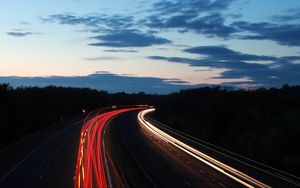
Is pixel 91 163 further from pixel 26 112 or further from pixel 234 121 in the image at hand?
pixel 26 112

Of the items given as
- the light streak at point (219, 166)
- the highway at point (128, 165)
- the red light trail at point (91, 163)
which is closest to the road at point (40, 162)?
the highway at point (128, 165)

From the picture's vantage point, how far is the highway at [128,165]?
126ft

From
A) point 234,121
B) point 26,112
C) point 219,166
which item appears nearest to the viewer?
point 219,166

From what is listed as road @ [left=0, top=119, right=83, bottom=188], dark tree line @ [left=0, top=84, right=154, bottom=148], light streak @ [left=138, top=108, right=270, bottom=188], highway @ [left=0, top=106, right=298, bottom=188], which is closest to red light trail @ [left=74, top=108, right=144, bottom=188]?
highway @ [left=0, top=106, right=298, bottom=188]

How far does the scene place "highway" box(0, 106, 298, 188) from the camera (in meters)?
38.4

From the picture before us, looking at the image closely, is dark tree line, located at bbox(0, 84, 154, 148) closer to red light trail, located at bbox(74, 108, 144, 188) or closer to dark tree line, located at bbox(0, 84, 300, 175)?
dark tree line, located at bbox(0, 84, 300, 175)

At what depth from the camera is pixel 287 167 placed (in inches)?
1807

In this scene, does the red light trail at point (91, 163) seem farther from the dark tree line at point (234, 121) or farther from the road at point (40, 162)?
the dark tree line at point (234, 121)

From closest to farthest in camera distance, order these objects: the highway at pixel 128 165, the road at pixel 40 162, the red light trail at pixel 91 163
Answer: the red light trail at pixel 91 163
the highway at pixel 128 165
the road at pixel 40 162

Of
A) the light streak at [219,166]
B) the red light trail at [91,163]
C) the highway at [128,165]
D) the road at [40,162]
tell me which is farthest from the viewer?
the road at [40,162]

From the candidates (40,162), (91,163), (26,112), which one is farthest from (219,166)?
(26,112)

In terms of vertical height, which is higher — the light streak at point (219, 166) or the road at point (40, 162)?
the light streak at point (219, 166)

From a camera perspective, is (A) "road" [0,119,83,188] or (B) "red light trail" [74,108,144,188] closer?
(B) "red light trail" [74,108,144,188]

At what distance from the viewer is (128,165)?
49.3 m
